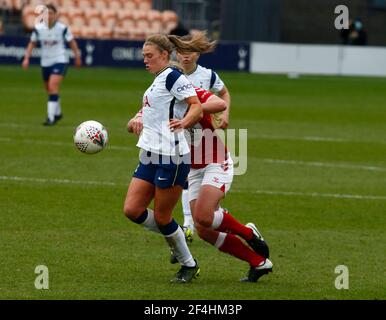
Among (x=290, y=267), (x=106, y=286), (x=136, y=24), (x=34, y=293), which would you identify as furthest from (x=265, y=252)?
(x=136, y=24)

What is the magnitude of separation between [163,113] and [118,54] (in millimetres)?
33614

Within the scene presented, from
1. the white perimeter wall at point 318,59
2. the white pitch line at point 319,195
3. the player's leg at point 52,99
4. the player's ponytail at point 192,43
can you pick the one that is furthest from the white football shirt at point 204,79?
the white perimeter wall at point 318,59

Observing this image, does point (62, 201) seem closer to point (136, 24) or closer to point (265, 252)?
point (265, 252)

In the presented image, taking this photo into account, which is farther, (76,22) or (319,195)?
(76,22)

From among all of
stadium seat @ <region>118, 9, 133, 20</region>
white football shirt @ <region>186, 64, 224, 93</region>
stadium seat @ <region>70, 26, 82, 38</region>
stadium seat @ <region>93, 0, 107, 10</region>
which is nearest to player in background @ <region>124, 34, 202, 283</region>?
white football shirt @ <region>186, 64, 224, 93</region>

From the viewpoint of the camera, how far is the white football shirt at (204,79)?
446 inches

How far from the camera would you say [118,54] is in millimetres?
43000

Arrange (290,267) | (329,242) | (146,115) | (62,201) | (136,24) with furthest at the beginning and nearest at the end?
(136,24), (62,201), (329,242), (290,267), (146,115)

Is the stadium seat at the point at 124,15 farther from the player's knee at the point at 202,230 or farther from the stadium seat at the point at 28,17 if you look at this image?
the player's knee at the point at 202,230

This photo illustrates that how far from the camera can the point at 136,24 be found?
153 feet

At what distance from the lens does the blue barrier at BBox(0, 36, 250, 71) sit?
41.8 m

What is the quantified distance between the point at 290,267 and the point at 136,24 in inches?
1437

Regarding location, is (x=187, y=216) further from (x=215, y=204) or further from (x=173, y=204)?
(x=173, y=204)

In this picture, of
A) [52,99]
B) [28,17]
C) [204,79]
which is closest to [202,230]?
[204,79]
